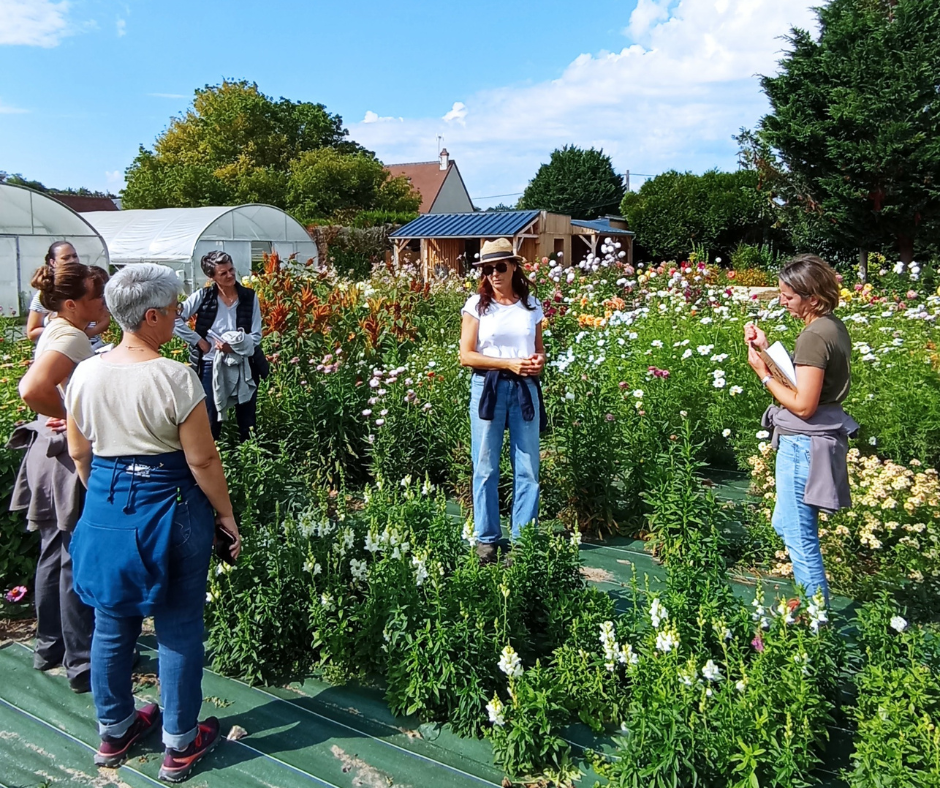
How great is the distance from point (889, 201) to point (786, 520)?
15921mm

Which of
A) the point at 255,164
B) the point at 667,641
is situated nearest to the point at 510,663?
the point at 667,641

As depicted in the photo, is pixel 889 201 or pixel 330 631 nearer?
pixel 330 631

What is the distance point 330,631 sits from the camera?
2.64 m

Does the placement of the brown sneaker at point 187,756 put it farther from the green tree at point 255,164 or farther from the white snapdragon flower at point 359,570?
the green tree at point 255,164

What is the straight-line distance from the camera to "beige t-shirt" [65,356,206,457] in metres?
2.02

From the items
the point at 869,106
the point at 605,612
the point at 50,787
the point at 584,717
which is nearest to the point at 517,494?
the point at 605,612

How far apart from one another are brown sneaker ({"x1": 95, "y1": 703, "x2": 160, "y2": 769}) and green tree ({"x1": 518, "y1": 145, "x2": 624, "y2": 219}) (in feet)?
155

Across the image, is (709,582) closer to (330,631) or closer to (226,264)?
(330,631)

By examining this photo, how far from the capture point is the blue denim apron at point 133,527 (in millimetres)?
2051

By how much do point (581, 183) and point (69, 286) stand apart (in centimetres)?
4753

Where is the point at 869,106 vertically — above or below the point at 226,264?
above

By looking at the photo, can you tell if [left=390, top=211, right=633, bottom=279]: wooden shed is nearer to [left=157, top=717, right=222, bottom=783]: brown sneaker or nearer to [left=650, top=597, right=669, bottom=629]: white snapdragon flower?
[left=650, top=597, right=669, bottom=629]: white snapdragon flower

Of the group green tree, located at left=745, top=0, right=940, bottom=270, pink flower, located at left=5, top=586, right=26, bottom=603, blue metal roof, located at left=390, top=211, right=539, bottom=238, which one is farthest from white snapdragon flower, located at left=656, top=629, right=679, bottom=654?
blue metal roof, located at left=390, top=211, right=539, bottom=238

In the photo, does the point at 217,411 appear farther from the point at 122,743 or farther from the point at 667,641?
the point at 667,641
